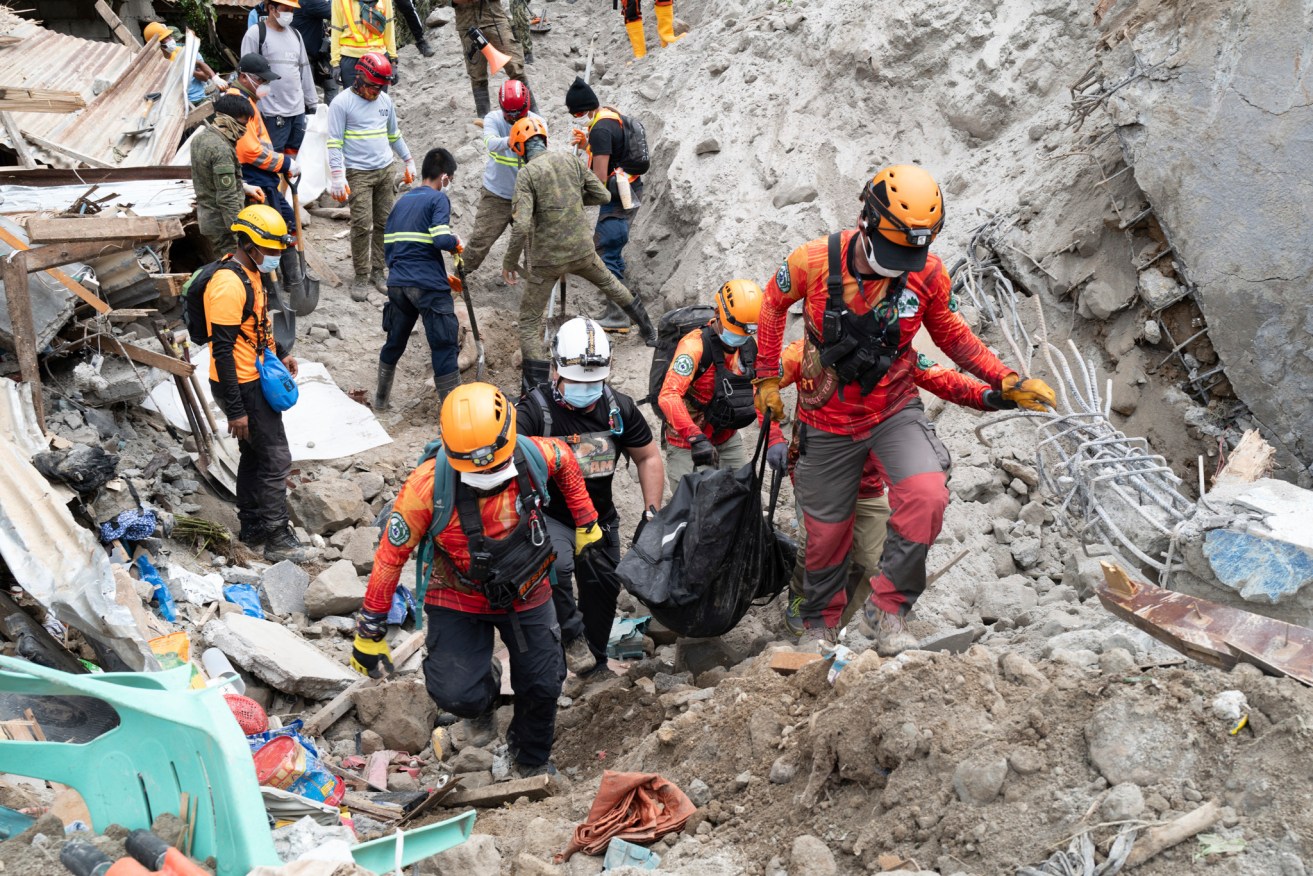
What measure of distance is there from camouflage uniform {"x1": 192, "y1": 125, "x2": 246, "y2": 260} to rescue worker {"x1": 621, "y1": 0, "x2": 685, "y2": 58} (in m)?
5.47

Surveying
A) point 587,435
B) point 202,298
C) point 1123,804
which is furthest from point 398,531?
point 1123,804

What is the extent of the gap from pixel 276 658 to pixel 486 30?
27.5 ft

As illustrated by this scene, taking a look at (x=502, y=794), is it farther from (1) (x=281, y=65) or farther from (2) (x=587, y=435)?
(1) (x=281, y=65)

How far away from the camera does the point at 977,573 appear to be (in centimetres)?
598

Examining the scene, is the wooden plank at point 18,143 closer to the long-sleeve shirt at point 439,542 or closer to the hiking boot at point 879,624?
the long-sleeve shirt at point 439,542

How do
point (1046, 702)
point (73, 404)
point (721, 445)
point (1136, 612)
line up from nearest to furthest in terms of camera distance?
point (1046, 702), point (1136, 612), point (721, 445), point (73, 404)

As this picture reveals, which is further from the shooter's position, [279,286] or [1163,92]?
[279,286]

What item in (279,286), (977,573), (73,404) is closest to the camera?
(977,573)

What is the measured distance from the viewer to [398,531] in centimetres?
477

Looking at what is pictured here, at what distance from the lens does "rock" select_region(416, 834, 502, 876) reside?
3.82m

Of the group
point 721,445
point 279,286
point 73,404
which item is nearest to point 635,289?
point 279,286

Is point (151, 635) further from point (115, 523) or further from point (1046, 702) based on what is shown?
point (1046, 702)

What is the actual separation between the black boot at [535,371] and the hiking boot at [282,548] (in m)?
2.21

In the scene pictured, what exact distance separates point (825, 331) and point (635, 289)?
5.62m
